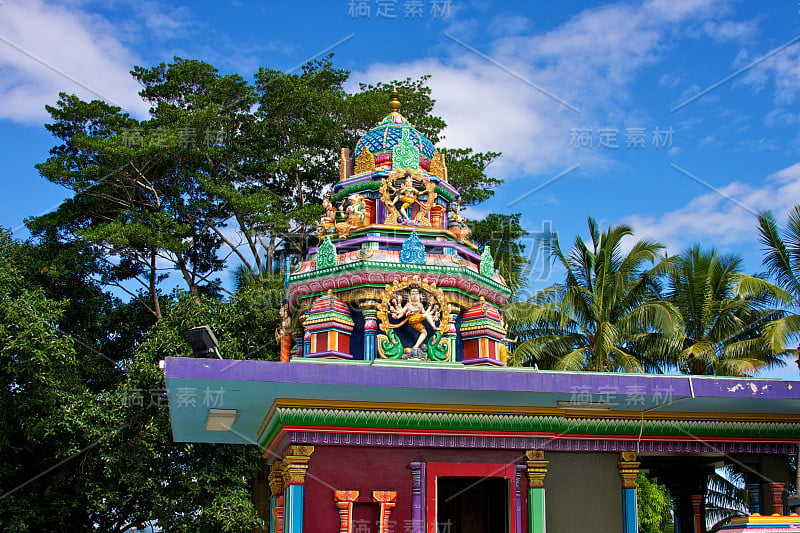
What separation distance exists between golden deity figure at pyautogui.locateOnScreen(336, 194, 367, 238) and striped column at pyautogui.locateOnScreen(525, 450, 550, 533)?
20.6 feet

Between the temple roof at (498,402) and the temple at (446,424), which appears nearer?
the temple roof at (498,402)

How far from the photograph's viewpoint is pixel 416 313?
14.3 metres

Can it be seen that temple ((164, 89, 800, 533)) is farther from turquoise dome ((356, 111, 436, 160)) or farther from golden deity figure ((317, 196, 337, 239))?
turquoise dome ((356, 111, 436, 160))

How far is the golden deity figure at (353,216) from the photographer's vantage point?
51.3 feet

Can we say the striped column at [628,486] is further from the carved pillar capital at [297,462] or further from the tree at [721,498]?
the tree at [721,498]

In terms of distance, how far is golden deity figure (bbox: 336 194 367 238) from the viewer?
51.3 ft

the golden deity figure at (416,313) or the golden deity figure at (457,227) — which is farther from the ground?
the golden deity figure at (457,227)

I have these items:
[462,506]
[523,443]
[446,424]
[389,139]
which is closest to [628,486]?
[523,443]

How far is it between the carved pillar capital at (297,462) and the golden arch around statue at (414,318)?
408 cm

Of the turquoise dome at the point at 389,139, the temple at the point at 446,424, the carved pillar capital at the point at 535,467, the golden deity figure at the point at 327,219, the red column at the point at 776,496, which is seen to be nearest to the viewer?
the temple at the point at 446,424

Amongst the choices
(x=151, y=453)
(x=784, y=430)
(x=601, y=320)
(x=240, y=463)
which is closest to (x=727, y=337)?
(x=601, y=320)

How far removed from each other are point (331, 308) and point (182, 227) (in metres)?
12.9

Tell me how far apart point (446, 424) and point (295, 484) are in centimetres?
212

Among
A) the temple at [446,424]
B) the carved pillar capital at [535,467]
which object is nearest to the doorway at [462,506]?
the temple at [446,424]
